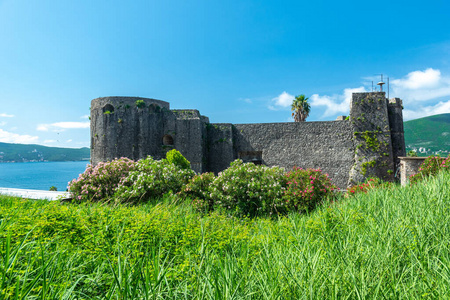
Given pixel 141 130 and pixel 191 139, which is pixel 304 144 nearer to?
pixel 191 139

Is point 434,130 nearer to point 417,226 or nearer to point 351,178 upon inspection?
point 351,178

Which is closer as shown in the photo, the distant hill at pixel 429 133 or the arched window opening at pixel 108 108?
the arched window opening at pixel 108 108

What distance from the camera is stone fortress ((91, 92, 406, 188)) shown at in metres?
14.0

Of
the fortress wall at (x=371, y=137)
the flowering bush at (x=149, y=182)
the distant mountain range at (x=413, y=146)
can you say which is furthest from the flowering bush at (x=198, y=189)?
the distant mountain range at (x=413, y=146)

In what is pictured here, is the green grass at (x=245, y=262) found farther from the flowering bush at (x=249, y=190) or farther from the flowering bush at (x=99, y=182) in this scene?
the flowering bush at (x=99, y=182)

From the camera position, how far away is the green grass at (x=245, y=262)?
1.77 meters

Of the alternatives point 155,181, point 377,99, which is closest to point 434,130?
point 377,99

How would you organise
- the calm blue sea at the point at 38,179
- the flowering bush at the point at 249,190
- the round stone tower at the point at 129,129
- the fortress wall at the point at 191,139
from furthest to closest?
1. the calm blue sea at the point at 38,179
2. the round stone tower at the point at 129,129
3. the fortress wall at the point at 191,139
4. the flowering bush at the point at 249,190

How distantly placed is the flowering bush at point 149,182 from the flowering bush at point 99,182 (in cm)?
43

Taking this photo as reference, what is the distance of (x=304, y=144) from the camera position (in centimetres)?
1498

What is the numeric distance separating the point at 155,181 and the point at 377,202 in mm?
6189

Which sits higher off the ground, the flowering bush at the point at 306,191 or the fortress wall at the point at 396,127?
the fortress wall at the point at 396,127

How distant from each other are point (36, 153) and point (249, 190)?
157 metres

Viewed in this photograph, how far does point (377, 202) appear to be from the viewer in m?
4.20
